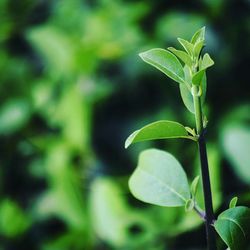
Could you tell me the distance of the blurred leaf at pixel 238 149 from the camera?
0.87 metres

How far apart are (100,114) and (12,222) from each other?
11.0 inches

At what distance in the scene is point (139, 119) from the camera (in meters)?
1.06

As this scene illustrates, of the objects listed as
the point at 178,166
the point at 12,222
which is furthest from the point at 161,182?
the point at 12,222

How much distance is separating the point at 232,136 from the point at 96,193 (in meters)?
0.26

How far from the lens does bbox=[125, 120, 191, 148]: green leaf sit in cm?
33

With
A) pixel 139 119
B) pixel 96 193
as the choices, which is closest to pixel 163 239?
A: pixel 96 193

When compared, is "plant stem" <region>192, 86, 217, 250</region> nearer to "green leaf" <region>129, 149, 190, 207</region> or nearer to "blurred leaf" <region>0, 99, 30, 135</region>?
"green leaf" <region>129, 149, 190, 207</region>

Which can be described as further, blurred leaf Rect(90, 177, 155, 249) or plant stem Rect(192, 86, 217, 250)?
blurred leaf Rect(90, 177, 155, 249)

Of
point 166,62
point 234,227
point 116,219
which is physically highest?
point 166,62

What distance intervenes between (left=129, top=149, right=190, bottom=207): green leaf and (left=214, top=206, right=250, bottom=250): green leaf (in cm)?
5

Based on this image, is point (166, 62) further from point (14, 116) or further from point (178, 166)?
point (14, 116)

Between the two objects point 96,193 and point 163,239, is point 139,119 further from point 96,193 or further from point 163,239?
point 163,239

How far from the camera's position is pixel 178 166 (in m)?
0.39

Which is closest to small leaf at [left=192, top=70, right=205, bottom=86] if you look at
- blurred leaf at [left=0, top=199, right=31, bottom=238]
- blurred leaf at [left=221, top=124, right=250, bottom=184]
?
blurred leaf at [left=221, top=124, right=250, bottom=184]
